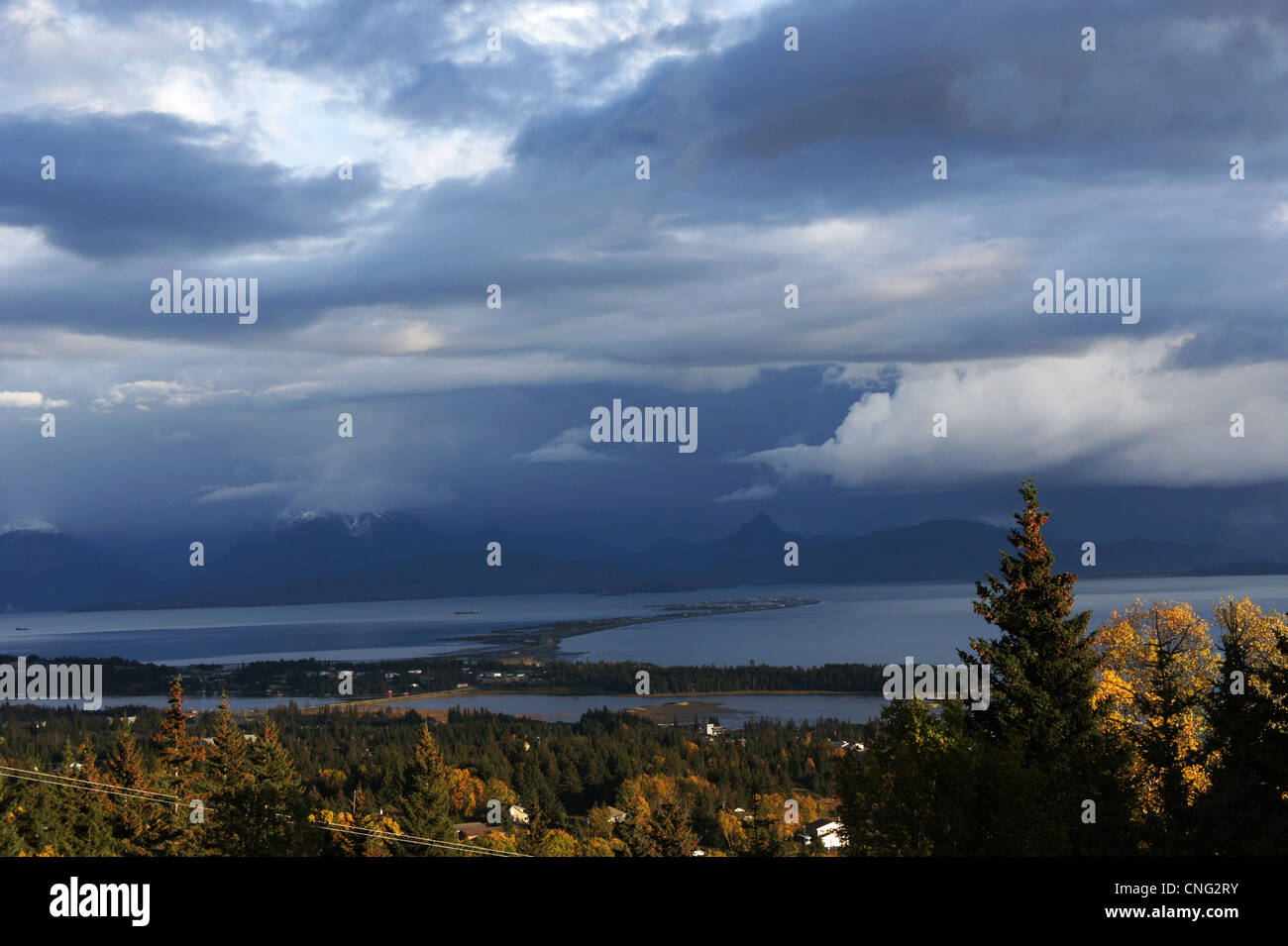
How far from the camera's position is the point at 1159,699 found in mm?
26375

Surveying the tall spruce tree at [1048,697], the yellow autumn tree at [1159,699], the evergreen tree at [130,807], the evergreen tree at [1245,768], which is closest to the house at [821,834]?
the yellow autumn tree at [1159,699]

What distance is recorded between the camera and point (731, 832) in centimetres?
8256

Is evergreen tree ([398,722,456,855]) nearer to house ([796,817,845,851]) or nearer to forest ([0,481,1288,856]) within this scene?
forest ([0,481,1288,856])

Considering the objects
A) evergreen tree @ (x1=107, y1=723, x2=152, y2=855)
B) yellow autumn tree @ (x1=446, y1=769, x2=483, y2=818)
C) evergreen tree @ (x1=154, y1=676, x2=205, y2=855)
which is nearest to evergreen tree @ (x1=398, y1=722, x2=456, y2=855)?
evergreen tree @ (x1=154, y1=676, x2=205, y2=855)

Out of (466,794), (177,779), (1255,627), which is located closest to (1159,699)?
(1255,627)

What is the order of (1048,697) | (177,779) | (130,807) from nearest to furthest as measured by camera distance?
(1048,697) → (130,807) → (177,779)

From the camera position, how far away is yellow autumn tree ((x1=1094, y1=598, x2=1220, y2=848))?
82.2 ft

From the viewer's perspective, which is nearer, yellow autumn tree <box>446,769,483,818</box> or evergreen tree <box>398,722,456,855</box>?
evergreen tree <box>398,722,456,855</box>

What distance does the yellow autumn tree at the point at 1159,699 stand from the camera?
82.2 ft

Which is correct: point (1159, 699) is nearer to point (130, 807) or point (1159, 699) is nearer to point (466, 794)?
point (130, 807)

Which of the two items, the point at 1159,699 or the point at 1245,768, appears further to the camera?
the point at 1159,699

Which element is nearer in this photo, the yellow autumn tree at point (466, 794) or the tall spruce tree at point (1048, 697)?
the tall spruce tree at point (1048, 697)

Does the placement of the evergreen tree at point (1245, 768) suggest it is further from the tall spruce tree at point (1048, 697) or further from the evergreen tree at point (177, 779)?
the evergreen tree at point (177, 779)
